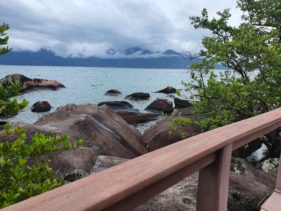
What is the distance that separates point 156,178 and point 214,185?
794mm

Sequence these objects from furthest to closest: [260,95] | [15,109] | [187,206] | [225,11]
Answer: [225,11], [260,95], [187,206], [15,109]

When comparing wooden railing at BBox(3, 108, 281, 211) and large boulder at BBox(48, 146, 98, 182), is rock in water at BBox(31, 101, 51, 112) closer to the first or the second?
large boulder at BBox(48, 146, 98, 182)

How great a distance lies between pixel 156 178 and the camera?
138 cm

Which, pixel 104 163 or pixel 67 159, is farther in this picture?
pixel 67 159

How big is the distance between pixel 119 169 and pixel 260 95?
11.0 m

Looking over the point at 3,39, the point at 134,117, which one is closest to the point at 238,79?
the point at 3,39

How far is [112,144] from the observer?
1274 centimetres

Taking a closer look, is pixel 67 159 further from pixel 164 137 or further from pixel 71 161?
pixel 164 137

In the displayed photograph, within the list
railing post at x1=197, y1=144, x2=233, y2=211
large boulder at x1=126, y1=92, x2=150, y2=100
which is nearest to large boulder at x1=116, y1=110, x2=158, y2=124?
large boulder at x1=126, y1=92, x2=150, y2=100

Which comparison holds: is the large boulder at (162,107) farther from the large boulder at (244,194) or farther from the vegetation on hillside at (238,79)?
the large boulder at (244,194)

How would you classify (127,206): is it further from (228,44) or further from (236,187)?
(228,44)

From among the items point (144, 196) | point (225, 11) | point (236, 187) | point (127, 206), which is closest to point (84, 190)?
point (127, 206)

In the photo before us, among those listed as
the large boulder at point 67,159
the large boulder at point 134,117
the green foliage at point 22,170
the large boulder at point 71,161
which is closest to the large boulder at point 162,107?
the large boulder at point 134,117

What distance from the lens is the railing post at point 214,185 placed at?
2.04 metres
